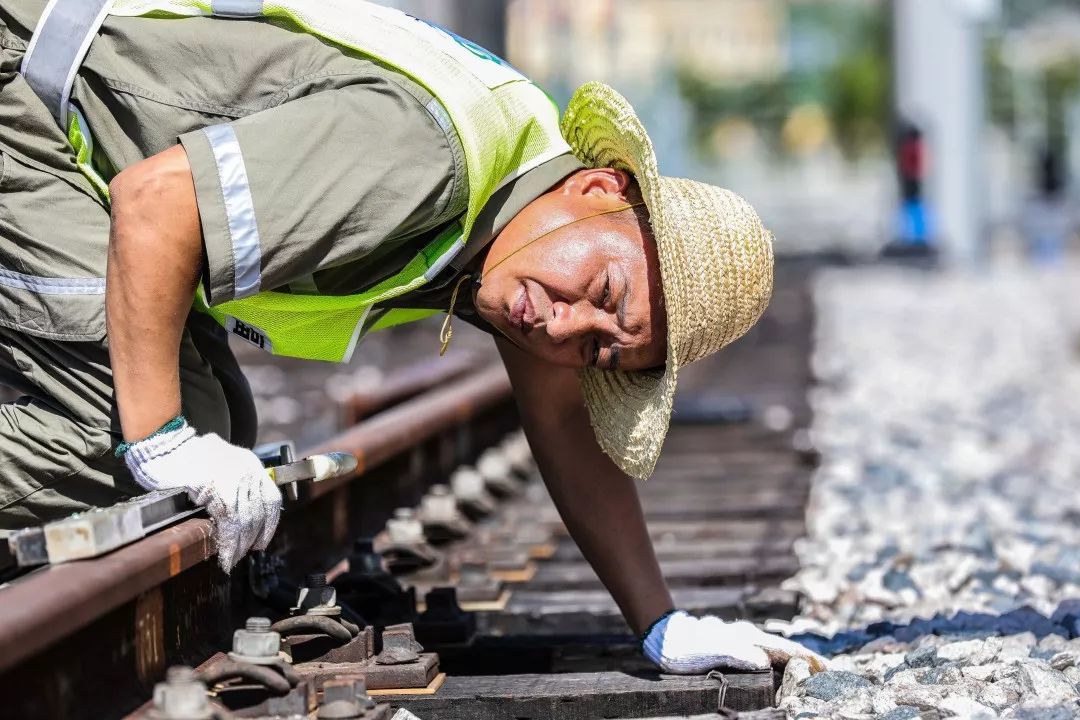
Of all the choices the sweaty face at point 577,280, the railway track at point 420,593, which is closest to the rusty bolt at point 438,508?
the railway track at point 420,593

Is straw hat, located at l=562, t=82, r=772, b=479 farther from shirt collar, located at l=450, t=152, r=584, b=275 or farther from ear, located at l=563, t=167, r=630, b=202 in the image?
shirt collar, located at l=450, t=152, r=584, b=275

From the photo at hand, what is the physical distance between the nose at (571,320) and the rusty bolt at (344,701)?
745 millimetres

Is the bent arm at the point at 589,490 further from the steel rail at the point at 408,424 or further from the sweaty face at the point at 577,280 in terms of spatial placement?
the steel rail at the point at 408,424

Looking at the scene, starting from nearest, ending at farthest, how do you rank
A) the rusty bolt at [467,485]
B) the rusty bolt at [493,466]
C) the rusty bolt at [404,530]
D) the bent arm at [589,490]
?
the bent arm at [589,490], the rusty bolt at [404,530], the rusty bolt at [467,485], the rusty bolt at [493,466]

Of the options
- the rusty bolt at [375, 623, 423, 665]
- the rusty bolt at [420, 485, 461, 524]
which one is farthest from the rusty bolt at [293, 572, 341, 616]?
the rusty bolt at [420, 485, 461, 524]

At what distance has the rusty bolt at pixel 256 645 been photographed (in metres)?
2.51

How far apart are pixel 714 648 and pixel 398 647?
0.62m

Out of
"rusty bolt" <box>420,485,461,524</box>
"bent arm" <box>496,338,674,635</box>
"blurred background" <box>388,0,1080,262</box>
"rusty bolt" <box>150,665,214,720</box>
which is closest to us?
"rusty bolt" <box>150,665,214,720</box>

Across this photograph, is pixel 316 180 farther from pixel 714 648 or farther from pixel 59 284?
pixel 714 648

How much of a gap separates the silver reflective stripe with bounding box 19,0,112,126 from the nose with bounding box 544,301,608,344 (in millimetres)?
1009

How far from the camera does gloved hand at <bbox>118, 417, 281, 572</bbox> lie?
2.66 m

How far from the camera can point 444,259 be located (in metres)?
2.81

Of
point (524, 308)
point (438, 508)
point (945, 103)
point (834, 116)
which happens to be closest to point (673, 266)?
point (524, 308)

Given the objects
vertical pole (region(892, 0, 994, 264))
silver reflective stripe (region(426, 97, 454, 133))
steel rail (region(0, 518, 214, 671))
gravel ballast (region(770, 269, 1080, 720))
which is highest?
vertical pole (region(892, 0, 994, 264))
